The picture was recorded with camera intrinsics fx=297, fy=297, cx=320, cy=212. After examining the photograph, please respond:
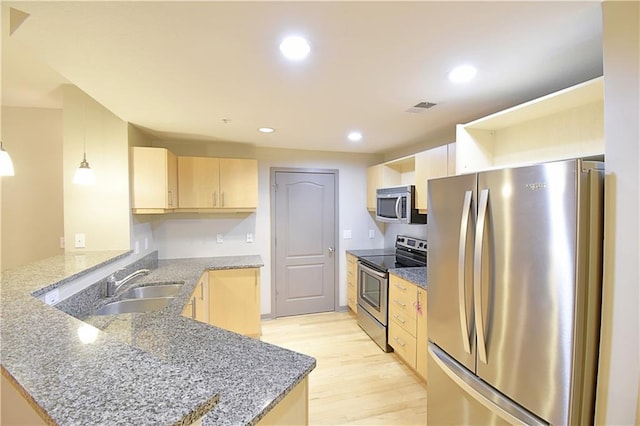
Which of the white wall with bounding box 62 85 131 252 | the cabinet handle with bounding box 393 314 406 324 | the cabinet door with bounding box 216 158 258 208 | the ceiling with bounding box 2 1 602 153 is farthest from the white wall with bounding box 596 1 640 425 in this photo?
the white wall with bounding box 62 85 131 252

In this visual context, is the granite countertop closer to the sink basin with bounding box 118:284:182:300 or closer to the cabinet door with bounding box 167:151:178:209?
the sink basin with bounding box 118:284:182:300

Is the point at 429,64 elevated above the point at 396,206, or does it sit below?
above

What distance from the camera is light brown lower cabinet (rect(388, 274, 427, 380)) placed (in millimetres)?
2506

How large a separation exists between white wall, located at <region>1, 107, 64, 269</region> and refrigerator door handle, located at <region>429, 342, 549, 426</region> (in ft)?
11.8

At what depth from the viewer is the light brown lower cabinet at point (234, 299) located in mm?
3229

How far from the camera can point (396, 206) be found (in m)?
3.26

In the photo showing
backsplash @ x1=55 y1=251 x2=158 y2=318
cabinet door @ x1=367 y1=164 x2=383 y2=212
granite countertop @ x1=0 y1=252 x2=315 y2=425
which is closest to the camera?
granite countertop @ x1=0 y1=252 x2=315 y2=425

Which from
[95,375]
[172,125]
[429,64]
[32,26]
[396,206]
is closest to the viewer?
[95,375]

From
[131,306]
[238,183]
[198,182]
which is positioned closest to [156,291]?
[131,306]

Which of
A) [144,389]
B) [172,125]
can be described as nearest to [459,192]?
[144,389]

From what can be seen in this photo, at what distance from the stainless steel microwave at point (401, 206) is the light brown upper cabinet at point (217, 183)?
1.56m

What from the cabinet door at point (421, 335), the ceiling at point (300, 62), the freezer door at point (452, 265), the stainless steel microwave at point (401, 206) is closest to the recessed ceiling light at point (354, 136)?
the ceiling at point (300, 62)

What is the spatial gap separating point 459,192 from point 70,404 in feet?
5.82

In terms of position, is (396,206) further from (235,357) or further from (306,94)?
(235,357)
